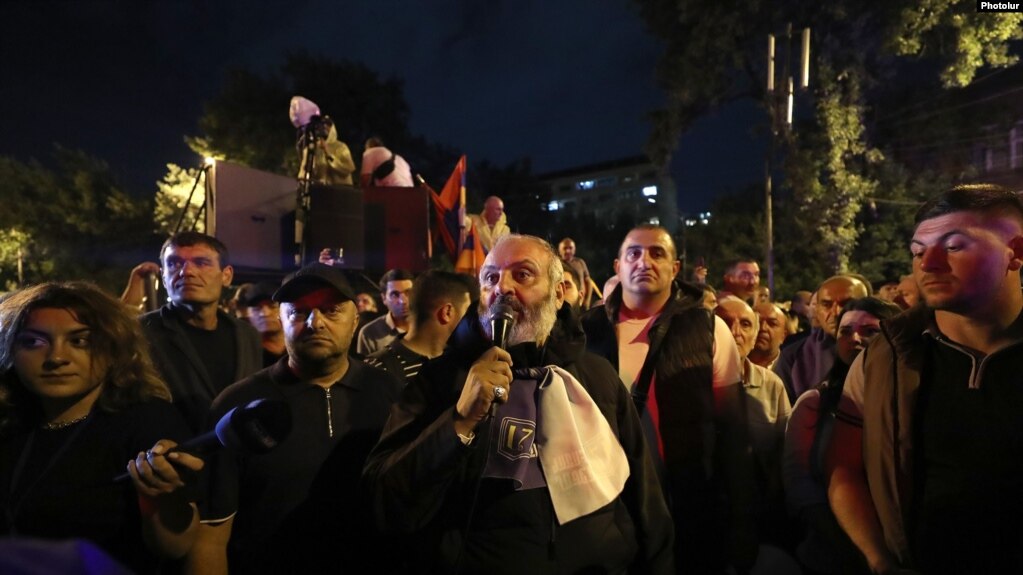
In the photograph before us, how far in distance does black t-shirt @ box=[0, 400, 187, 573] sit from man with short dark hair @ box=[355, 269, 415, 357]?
293 cm

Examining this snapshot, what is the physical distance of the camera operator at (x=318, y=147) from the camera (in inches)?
286

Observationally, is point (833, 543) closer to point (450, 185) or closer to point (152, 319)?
point (152, 319)

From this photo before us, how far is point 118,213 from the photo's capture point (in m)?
27.6

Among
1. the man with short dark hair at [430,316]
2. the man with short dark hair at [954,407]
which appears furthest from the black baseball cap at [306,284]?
the man with short dark hair at [954,407]

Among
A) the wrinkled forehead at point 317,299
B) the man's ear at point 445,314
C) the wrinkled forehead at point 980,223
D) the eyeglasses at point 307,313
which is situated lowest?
the man's ear at point 445,314

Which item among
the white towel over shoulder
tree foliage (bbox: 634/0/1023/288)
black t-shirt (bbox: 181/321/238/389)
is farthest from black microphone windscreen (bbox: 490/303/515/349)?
tree foliage (bbox: 634/0/1023/288)

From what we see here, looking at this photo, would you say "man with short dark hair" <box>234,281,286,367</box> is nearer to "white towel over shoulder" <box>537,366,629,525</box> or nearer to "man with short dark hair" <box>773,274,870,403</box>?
"white towel over shoulder" <box>537,366,629,525</box>

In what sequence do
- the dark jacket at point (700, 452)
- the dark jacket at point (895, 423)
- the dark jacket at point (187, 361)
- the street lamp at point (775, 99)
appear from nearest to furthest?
the dark jacket at point (895, 423)
the dark jacket at point (700, 452)
the dark jacket at point (187, 361)
the street lamp at point (775, 99)

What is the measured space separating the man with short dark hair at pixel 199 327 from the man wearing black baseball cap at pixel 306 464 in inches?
38.2

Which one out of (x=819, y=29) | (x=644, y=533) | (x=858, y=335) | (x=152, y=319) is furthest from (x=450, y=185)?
(x=819, y=29)

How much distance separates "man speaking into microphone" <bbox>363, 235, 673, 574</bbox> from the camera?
2.04 metres

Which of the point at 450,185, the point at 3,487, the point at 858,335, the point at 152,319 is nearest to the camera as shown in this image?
the point at 3,487

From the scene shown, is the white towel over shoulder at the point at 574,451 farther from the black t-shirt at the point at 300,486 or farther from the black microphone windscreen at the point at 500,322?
the black t-shirt at the point at 300,486

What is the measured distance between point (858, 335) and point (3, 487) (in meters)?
3.64
